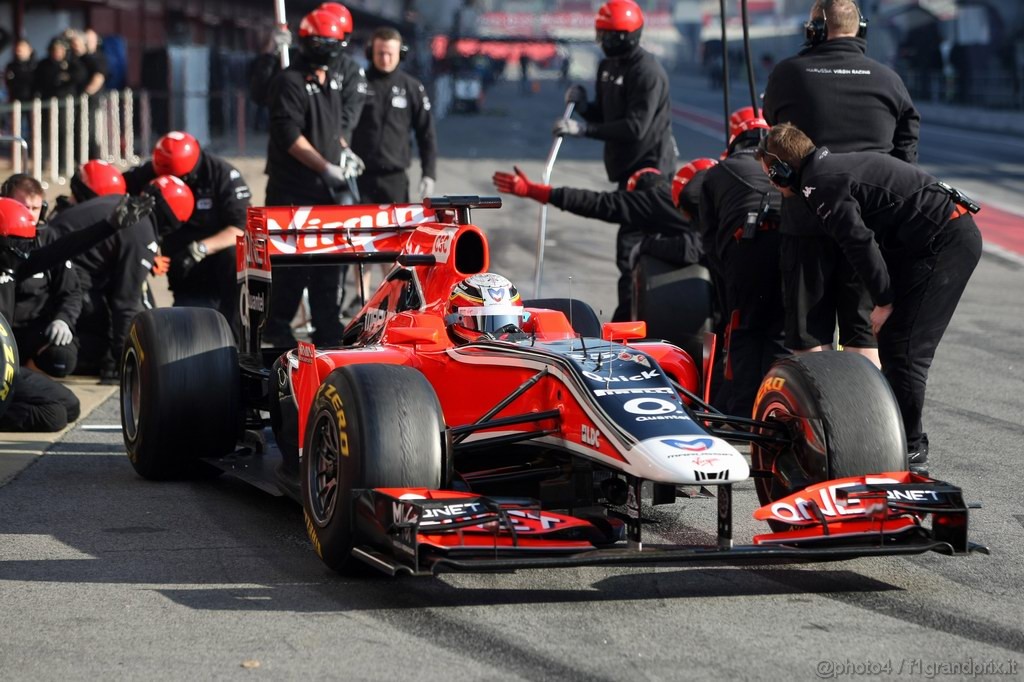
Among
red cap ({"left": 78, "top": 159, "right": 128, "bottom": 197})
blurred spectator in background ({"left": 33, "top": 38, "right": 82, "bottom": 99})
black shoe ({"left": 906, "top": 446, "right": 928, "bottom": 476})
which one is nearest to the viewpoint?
black shoe ({"left": 906, "top": 446, "right": 928, "bottom": 476})

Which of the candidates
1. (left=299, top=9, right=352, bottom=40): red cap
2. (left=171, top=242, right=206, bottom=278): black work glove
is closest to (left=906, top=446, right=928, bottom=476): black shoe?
(left=171, top=242, right=206, bottom=278): black work glove

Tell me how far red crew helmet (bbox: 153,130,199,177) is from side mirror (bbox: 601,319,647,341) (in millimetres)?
4293

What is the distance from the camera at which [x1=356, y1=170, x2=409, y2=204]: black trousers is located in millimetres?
12156

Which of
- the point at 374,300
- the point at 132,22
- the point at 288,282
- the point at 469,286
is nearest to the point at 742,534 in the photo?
the point at 469,286

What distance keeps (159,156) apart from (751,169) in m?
4.17

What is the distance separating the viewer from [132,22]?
30797 mm

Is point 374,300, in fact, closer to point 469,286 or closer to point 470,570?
point 469,286

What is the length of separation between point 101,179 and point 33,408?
7.54ft

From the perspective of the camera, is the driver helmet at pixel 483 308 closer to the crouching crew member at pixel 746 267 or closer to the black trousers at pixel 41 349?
the crouching crew member at pixel 746 267

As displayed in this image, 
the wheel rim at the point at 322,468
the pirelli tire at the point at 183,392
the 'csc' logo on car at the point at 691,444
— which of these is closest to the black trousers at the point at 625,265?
the pirelli tire at the point at 183,392

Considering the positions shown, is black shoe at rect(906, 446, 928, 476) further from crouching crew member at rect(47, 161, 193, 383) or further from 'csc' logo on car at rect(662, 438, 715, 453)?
crouching crew member at rect(47, 161, 193, 383)

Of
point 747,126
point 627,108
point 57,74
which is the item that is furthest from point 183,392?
point 57,74

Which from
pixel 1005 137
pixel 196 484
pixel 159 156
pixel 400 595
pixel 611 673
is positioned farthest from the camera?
pixel 1005 137

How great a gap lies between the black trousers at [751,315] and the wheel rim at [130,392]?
290cm
